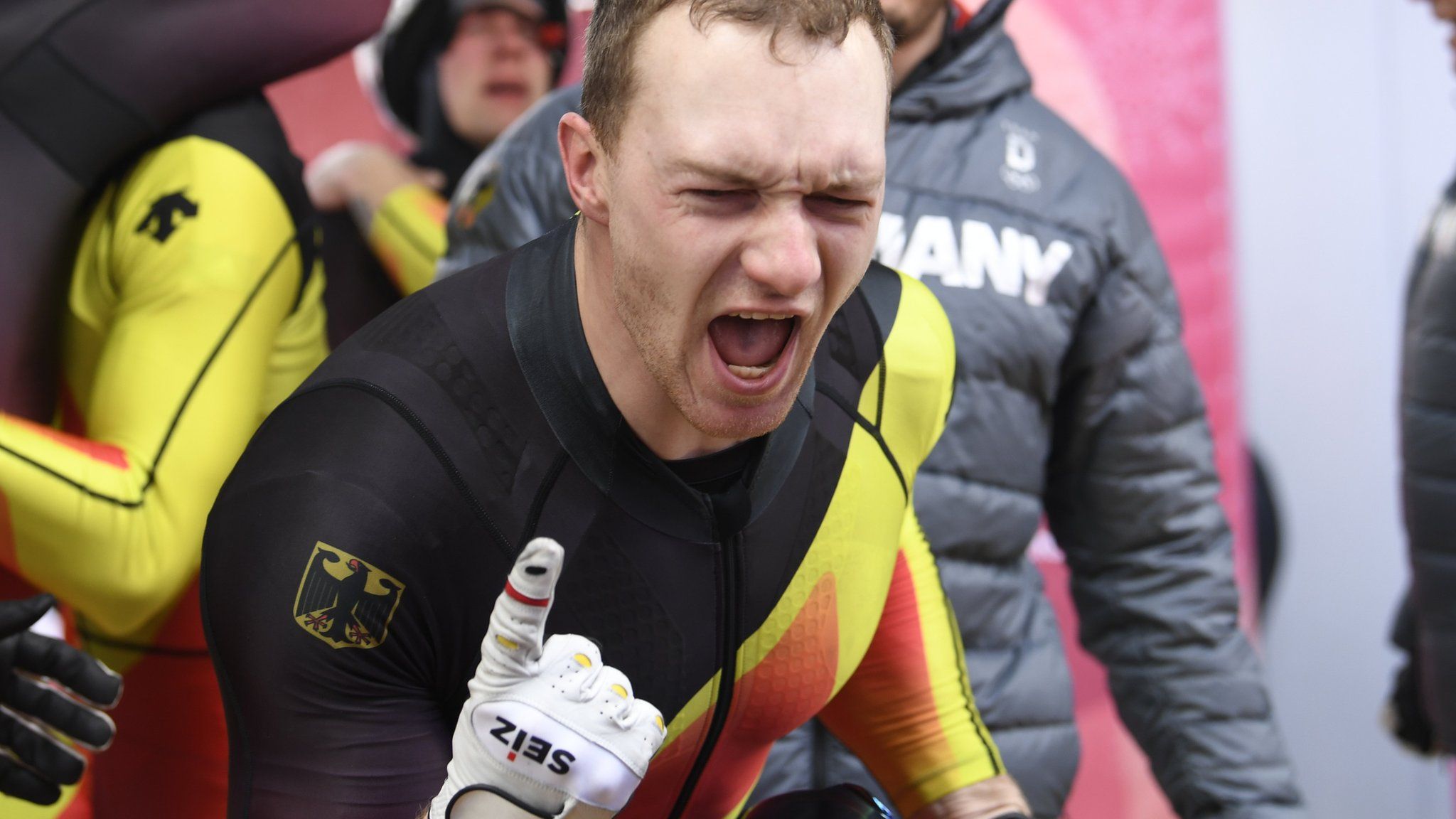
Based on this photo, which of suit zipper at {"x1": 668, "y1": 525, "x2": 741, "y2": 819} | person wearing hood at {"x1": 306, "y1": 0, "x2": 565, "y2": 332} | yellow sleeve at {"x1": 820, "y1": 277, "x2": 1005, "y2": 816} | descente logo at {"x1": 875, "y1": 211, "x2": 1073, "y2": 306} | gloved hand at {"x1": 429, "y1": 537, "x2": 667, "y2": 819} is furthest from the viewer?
person wearing hood at {"x1": 306, "y1": 0, "x2": 565, "y2": 332}

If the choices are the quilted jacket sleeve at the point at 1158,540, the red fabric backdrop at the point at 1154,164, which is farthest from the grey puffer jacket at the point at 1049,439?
the red fabric backdrop at the point at 1154,164

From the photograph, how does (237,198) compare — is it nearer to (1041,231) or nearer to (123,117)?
(123,117)

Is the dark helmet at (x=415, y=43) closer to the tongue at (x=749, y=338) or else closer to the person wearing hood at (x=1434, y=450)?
the tongue at (x=749, y=338)

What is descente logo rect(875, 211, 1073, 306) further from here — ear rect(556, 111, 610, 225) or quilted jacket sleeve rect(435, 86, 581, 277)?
ear rect(556, 111, 610, 225)

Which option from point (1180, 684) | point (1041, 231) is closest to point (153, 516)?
point (1041, 231)

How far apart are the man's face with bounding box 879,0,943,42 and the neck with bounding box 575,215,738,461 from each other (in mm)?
629

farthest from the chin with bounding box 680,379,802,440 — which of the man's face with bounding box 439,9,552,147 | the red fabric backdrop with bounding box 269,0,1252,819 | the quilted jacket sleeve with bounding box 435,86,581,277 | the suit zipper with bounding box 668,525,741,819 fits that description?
the red fabric backdrop with bounding box 269,0,1252,819

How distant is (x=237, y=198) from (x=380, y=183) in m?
0.51

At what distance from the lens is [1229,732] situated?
1633 millimetres

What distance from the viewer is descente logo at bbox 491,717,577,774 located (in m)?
0.79

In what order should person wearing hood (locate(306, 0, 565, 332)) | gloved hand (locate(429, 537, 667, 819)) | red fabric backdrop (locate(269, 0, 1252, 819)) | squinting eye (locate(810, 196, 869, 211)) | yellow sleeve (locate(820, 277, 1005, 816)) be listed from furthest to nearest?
red fabric backdrop (locate(269, 0, 1252, 819))
person wearing hood (locate(306, 0, 565, 332))
yellow sleeve (locate(820, 277, 1005, 816))
squinting eye (locate(810, 196, 869, 211))
gloved hand (locate(429, 537, 667, 819))

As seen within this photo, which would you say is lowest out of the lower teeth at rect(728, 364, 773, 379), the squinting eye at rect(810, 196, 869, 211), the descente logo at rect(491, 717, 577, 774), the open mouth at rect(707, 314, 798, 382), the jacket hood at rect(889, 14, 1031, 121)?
the descente logo at rect(491, 717, 577, 774)

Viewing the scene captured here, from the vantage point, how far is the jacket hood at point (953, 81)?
60.5 inches

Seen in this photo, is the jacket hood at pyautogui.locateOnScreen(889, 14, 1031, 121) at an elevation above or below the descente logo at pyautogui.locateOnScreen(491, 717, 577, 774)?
above
